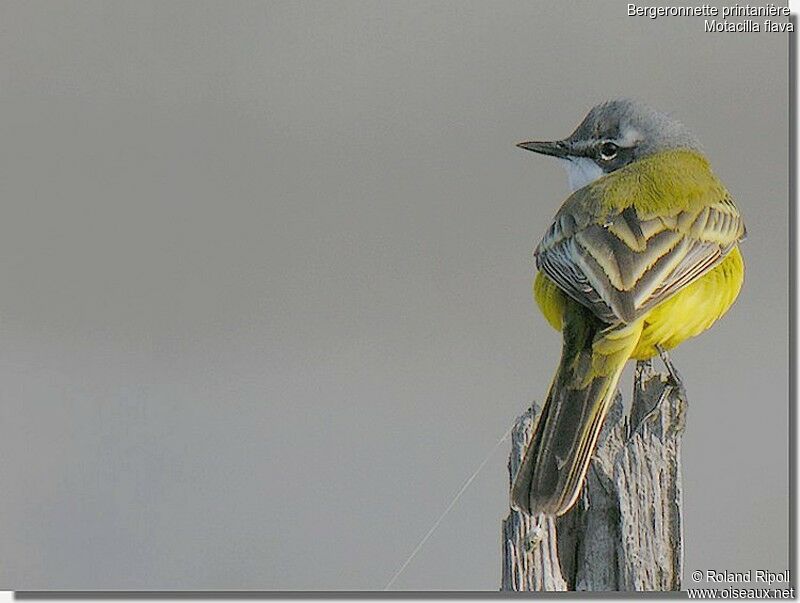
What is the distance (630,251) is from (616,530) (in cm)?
63

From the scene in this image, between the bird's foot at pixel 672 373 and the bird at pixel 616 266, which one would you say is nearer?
the bird at pixel 616 266

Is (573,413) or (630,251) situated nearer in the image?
(573,413)

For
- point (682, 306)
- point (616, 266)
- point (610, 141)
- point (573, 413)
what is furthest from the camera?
point (610, 141)

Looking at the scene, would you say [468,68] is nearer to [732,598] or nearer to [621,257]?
[621,257]

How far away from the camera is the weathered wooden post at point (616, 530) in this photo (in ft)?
8.05

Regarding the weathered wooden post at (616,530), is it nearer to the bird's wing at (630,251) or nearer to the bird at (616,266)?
the bird at (616,266)

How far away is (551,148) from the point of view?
10.7 feet

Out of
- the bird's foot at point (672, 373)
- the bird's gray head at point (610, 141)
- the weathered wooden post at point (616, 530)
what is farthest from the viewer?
the bird's gray head at point (610, 141)

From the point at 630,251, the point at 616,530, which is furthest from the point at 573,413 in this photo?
the point at 630,251

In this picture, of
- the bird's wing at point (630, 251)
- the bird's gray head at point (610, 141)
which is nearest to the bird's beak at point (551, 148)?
the bird's gray head at point (610, 141)

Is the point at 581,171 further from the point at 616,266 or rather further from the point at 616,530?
the point at 616,530

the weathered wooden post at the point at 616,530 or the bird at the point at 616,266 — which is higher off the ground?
the bird at the point at 616,266

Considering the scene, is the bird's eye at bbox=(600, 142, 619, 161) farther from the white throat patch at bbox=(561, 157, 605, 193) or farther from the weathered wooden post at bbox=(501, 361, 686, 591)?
the weathered wooden post at bbox=(501, 361, 686, 591)

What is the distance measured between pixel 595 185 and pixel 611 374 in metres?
0.62
